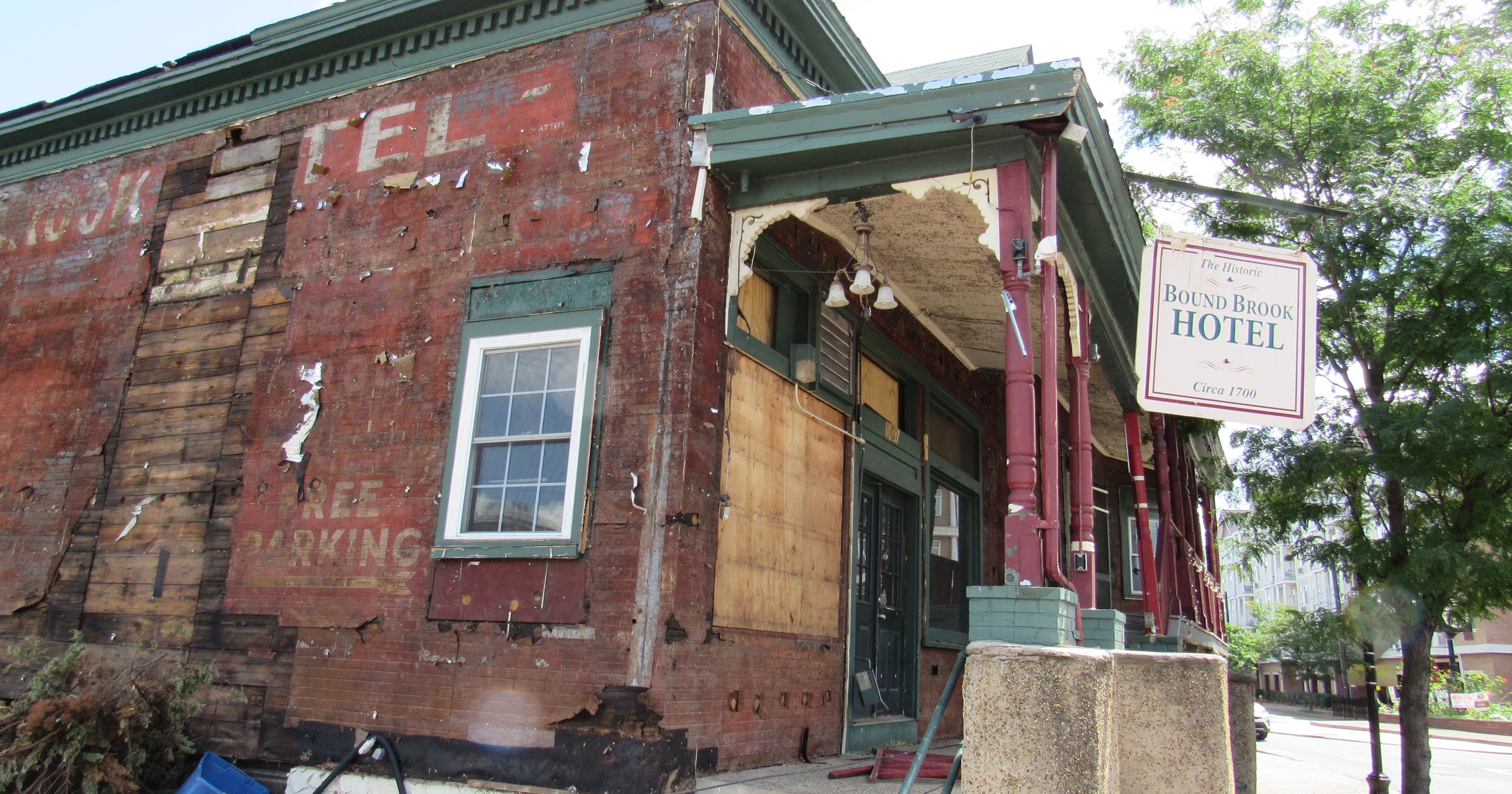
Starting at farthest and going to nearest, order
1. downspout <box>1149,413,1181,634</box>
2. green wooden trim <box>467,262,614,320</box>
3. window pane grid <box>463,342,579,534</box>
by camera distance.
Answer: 1. downspout <box>1149,413,1181,634</box>
2. green wooden trim <box>467,262,614,320</box>
3. window pane grid <box>463,342,579,534</box>

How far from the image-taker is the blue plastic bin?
6551 millimetres

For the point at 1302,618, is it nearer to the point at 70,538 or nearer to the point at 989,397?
the point at 989,397

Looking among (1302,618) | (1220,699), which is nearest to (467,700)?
(1220,699)

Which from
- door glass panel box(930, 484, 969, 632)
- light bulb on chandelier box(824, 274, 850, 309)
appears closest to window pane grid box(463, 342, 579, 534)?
light bulb on chandelier box(824, 274, 850, 309)

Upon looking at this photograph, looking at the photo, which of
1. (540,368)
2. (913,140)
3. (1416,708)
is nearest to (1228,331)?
(913,140)

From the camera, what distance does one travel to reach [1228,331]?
6.50m

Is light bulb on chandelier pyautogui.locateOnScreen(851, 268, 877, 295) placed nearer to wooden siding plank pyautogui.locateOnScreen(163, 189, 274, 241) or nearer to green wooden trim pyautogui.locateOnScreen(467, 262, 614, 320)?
green wooden trim pyautogui.locateOnScreen(467, 262, 614, 320)

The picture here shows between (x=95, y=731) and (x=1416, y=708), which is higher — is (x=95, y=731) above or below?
below

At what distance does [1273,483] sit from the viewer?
13.0m

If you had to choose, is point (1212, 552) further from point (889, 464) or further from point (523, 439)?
point (523, 439)

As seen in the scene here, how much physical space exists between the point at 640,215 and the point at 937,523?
606 cm

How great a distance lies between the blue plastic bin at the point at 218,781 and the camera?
258 inches

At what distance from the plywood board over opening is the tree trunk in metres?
7.96

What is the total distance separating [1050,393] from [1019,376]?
23 centimetres
